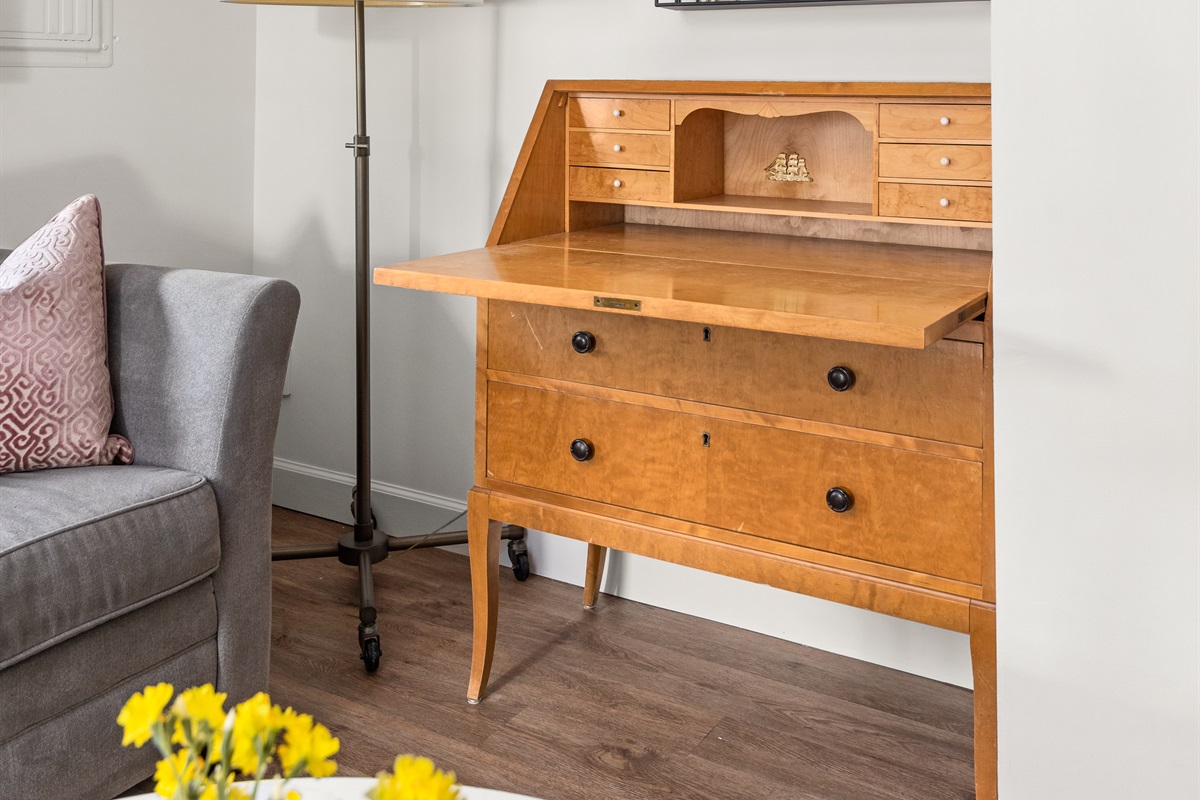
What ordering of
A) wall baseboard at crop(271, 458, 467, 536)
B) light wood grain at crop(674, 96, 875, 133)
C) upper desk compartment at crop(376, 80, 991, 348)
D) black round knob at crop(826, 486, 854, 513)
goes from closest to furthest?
1. upper desk compartment at crop(376, 80, 991, 348)
2. black round knob at crop(826, 486, 854, 513)
3. light wood grain at crop(674, 96, 875, 133)
4. wall baseboard at crop(271, 458, 467, 536)

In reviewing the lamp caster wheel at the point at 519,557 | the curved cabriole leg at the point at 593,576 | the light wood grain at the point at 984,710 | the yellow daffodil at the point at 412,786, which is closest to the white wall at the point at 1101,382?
the light wood grain at the point at 984,710

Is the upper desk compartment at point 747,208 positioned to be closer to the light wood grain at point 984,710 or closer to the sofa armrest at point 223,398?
the sofa armrest at point 223,398

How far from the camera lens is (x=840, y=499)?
5.16 ft

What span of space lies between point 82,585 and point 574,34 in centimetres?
143

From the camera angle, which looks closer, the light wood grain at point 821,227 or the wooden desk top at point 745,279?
the wooden desk top at point 745,279

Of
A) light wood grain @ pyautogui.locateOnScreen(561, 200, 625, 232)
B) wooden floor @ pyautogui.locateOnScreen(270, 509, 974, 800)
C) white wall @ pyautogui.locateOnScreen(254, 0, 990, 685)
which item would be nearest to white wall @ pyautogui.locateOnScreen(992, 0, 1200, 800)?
wooden floor @ pyautogui.locateOnScreen(270, 509, 974, 800)

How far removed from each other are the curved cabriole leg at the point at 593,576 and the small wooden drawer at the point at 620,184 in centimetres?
74

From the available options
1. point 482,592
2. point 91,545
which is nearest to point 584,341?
point 482,592

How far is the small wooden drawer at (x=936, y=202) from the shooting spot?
1.76 meters

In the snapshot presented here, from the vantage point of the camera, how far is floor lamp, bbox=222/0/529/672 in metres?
2.15

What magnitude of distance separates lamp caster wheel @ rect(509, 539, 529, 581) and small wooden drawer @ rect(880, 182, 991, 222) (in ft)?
3.65

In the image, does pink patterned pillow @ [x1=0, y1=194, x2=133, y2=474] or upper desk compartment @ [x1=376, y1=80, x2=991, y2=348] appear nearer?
upper desk compartment @ [x1=376, y1=80, x2=991, y2=348]

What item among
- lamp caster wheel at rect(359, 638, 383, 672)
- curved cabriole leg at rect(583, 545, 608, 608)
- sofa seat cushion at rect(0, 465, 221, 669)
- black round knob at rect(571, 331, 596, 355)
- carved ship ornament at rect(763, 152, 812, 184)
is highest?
carved ship ornament at rect(763, 152, 812, 184)

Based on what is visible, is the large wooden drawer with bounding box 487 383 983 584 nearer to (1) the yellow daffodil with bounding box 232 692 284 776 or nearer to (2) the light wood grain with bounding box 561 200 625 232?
(2) the light wood grain with bounding box 561 200 625 232
